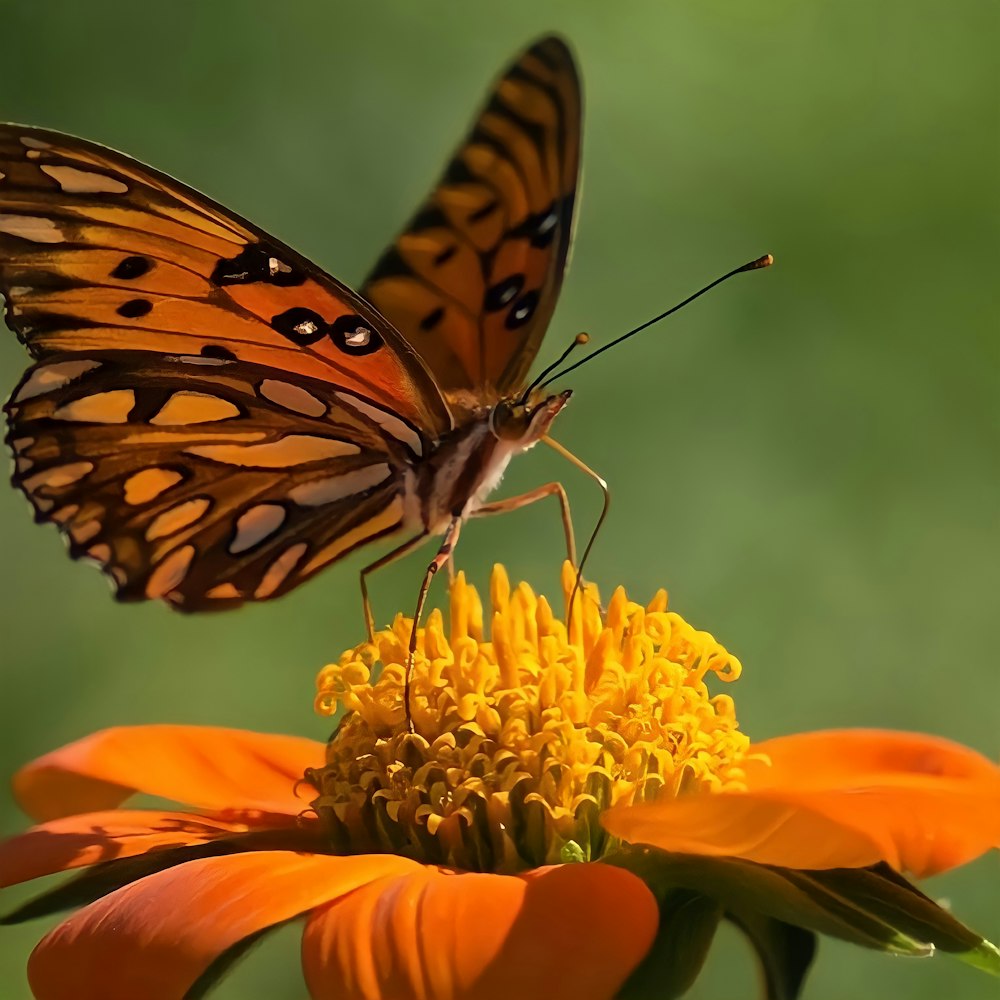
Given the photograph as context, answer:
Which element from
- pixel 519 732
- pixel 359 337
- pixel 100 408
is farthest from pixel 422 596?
pixel 100 408

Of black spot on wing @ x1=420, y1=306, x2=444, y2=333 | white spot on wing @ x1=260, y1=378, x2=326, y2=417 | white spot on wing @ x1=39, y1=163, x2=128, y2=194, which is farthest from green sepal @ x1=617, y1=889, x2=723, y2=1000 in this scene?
white spot on wing @ x1=39, y1=163, x2=128, y2=194

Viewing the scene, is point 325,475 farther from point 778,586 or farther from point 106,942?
point 778,586

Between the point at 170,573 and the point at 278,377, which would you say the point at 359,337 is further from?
the point at 170,573

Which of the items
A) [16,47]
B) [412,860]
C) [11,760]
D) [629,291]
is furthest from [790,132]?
[412,860]

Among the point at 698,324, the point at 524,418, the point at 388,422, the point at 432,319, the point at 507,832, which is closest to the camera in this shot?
the point at 507,832

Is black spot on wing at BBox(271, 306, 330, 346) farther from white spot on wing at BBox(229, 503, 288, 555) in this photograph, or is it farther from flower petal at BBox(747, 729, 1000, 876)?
flower petal at BBox(747, 729, 1000, 876)

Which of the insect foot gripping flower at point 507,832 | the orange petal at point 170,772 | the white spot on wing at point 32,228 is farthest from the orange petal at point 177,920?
the white spot on wing at point 32,228
